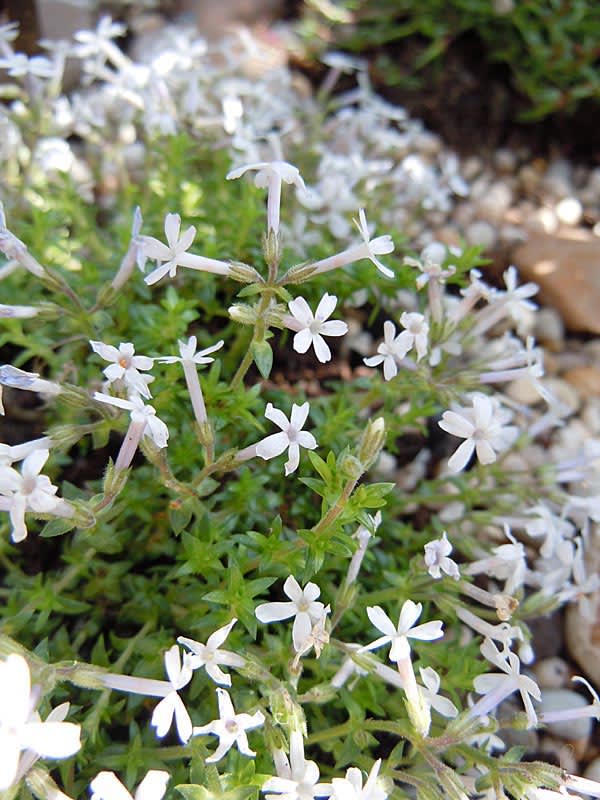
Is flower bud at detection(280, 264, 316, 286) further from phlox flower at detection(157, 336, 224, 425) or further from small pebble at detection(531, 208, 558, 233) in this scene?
small pebble at detection(531, 208, 558, 233)

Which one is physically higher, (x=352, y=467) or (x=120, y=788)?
(x=352, y=467)

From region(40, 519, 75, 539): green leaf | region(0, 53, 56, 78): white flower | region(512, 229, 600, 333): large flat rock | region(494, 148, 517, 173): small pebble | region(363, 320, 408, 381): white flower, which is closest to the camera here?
region(40, 519, 75, 539): green leaf

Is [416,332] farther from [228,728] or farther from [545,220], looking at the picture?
[545,220]

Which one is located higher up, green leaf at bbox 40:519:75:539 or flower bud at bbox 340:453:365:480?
flower bud at bbox 340:453:365:480

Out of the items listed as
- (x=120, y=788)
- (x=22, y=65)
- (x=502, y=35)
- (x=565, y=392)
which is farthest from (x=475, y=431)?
(x=502, y=35)

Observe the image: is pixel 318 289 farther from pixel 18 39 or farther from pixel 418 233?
pixel 18 39

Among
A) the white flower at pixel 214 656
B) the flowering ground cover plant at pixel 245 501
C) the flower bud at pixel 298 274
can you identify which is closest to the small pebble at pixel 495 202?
the flowering ground cover plant at pixel 245 501

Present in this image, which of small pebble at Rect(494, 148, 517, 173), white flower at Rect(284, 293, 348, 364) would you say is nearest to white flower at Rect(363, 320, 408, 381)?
white flower at Rect(284, 293, 348, 364)

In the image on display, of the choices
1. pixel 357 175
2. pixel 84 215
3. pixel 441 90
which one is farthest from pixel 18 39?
pixel 441 90
